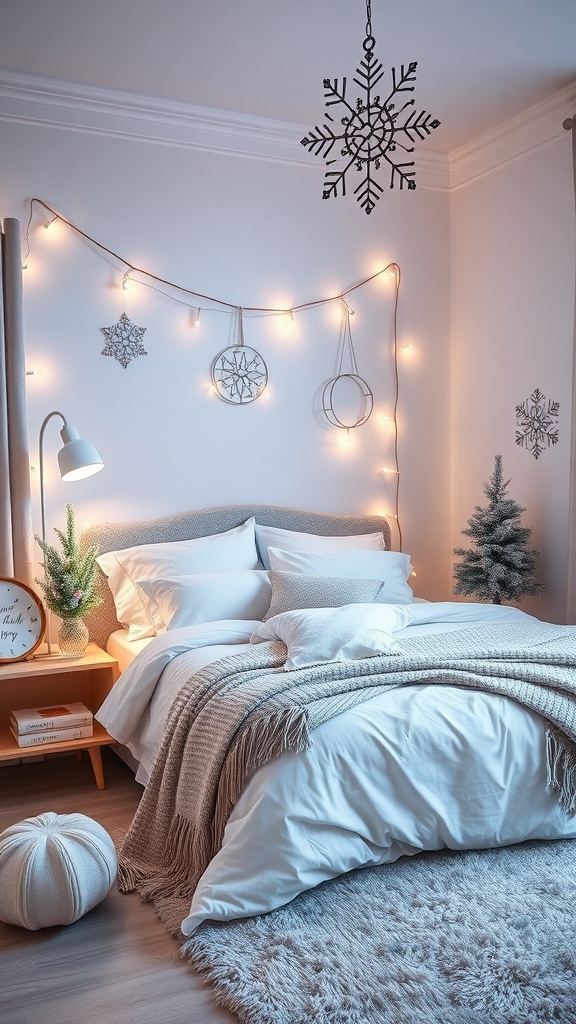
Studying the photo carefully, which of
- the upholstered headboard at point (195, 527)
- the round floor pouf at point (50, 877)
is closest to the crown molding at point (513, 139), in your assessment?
the upholstered headboard at point (195, 527)

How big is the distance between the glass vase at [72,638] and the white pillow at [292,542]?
975 mm

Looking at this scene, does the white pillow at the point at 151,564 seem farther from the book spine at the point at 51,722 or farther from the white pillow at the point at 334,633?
the white pillow at the point at 334,633

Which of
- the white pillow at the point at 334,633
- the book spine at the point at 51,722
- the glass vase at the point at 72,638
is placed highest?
the white pillow at the point at 334,633

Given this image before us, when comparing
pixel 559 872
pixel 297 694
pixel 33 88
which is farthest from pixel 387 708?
pixel 33 88

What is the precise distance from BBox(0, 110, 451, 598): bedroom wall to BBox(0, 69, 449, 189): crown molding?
44 millimetres

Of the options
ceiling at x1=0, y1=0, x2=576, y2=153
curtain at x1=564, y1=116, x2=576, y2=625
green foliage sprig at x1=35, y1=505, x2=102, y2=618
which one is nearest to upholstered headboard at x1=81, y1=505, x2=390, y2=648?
green foliage sprig at x1=35, y1=505, x2=102, y2=618

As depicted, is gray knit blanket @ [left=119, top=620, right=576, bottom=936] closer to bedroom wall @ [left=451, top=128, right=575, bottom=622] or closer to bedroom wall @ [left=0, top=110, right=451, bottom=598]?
bedroom wall @ [left=451, top=128, right=575, bottom=622]

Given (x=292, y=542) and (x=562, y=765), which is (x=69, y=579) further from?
(x=562, y=765)

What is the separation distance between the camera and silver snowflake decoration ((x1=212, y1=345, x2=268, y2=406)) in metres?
4.40

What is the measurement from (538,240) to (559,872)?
9.65ft

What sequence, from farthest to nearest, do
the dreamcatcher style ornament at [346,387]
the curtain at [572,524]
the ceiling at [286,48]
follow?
the dreamcatcher style ornament at [346,387] < the curtain at [572,524] < the ceiling at [286,48]

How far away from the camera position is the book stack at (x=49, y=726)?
3.49 metres

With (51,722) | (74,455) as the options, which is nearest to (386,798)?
(51,722)

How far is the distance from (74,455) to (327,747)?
169 cm
